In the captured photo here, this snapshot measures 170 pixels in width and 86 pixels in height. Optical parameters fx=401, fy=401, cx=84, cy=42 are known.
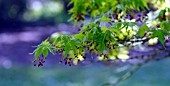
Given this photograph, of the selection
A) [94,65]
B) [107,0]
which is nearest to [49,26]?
[94,65]

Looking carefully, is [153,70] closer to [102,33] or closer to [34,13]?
[102,33]

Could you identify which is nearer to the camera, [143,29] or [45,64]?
[143,29]

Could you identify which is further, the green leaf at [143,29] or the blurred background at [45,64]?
the blurred background at [45,64]

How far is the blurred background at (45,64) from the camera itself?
7035 mm

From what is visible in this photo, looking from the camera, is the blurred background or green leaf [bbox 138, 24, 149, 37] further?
the blurred background

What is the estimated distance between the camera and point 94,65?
845cm

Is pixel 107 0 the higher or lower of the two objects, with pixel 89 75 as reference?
higher

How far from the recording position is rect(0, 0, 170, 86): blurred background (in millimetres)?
7035

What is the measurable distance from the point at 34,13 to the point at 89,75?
27.8 ft

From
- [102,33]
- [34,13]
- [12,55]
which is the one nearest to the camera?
[102,33]

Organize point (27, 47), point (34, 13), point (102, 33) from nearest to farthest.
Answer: point (102, 33) → point (27, 47) → point (34, 13)

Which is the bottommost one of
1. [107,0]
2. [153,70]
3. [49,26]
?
[153,70]

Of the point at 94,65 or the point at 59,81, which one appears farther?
the point at 94,65

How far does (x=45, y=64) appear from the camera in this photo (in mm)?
8805
